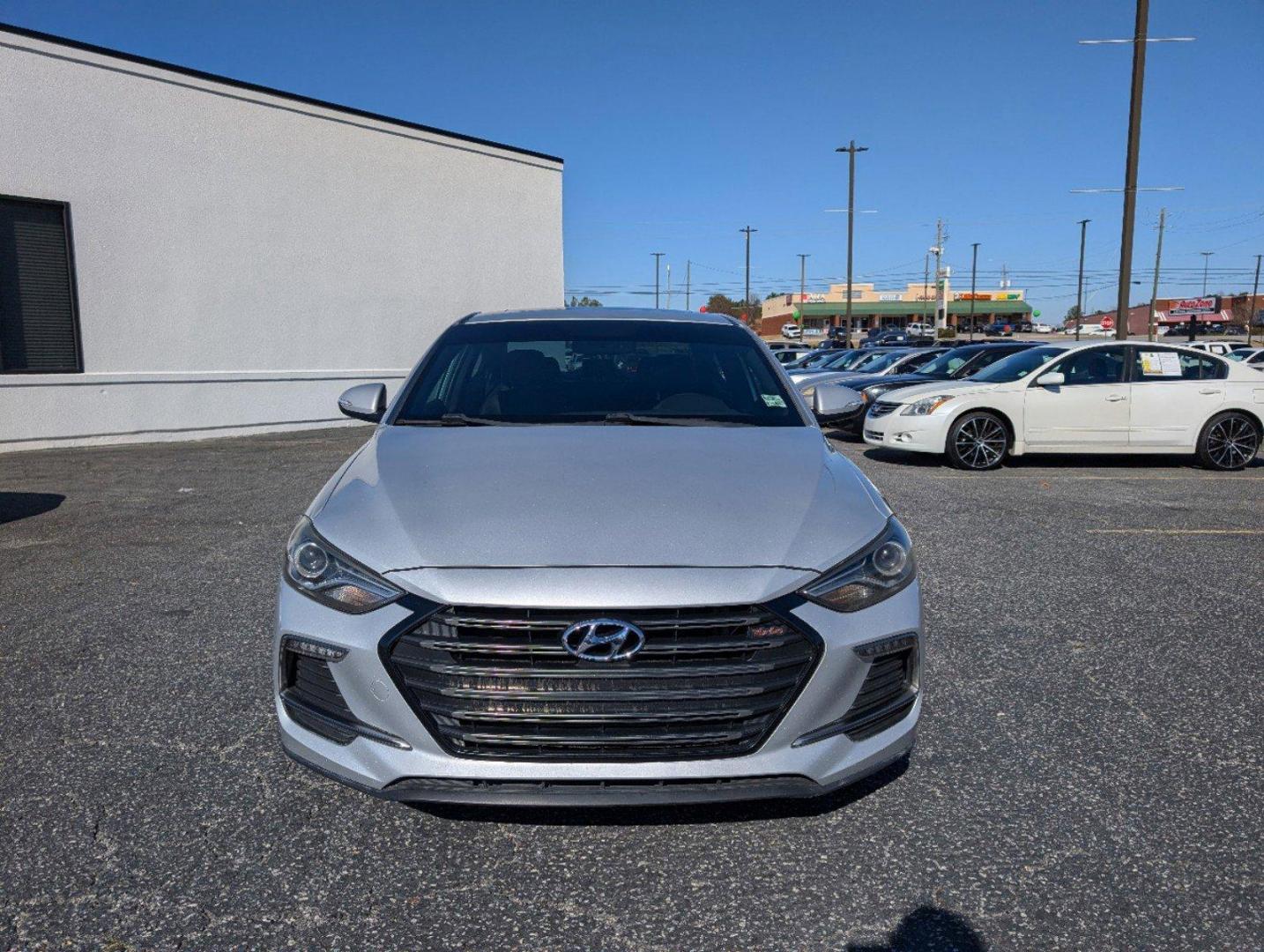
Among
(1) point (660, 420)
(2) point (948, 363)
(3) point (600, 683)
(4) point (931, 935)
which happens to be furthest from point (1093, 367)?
(3) point (600, 683)

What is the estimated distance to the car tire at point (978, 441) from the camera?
1127 cm

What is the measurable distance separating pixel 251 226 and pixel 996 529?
39.5 feet

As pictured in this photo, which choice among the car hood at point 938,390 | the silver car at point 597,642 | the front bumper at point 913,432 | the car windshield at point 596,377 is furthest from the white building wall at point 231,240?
the silver car at point 597,642

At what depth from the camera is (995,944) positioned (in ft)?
7.94

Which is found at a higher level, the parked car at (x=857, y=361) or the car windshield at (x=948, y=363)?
the car windshield at (x=948, y=363)

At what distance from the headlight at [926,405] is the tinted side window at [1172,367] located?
7.12 feet

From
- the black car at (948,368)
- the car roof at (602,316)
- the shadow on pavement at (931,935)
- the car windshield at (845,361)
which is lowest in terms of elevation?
the shadow on pavement at (931,935)

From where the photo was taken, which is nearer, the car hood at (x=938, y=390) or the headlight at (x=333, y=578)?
the headlight at (x=333, y=578)

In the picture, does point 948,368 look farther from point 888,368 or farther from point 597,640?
point 597,640

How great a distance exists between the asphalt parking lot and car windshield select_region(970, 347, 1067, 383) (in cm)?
666

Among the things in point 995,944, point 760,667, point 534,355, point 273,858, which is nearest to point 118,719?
point 273,858

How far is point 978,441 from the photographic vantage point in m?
11.3

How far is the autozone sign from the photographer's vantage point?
337 ft

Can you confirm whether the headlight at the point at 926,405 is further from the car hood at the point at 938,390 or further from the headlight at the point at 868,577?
the headlight at the point at 868,577
